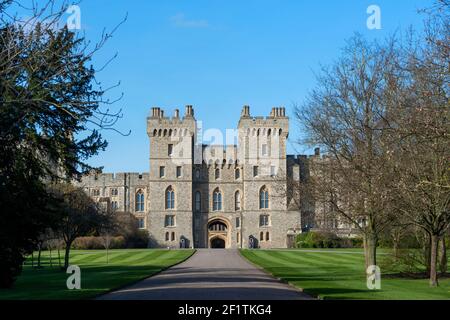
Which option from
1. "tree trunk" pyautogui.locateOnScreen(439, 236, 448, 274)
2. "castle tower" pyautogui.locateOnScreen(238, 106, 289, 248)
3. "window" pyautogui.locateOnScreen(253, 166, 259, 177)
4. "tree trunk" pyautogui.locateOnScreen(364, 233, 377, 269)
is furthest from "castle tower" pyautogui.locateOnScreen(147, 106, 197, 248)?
"tree trunk" pyautogui.locateOnScreen(364, 233, 377, 269)

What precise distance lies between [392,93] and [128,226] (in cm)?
5272

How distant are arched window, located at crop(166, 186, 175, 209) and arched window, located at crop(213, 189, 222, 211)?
4507mm

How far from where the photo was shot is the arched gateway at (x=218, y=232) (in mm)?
71438

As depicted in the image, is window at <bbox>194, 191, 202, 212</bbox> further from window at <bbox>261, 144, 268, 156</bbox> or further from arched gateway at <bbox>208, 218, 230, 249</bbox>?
window at <bbox>261, 144, 268, 156</bbox>

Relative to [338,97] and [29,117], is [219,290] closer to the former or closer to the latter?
[29,117]

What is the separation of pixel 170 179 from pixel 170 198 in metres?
2.00

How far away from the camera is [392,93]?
20.5 meters

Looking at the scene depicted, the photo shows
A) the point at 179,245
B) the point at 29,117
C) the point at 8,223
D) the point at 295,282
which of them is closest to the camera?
the point at 29,117

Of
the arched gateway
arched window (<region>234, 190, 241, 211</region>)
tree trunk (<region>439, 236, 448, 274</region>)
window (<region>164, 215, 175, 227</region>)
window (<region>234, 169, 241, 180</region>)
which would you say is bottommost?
tree trunk (<region>439, 236, 448, 274</region>)

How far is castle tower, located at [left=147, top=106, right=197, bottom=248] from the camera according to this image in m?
69.9

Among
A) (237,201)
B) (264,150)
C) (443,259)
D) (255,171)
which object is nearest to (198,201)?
(237,201)

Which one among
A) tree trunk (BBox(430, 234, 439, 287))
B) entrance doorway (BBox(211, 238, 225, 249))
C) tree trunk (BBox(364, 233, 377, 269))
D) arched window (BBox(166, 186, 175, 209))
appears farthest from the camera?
entrance doorway (BBox(211, 238, 225, 249))
